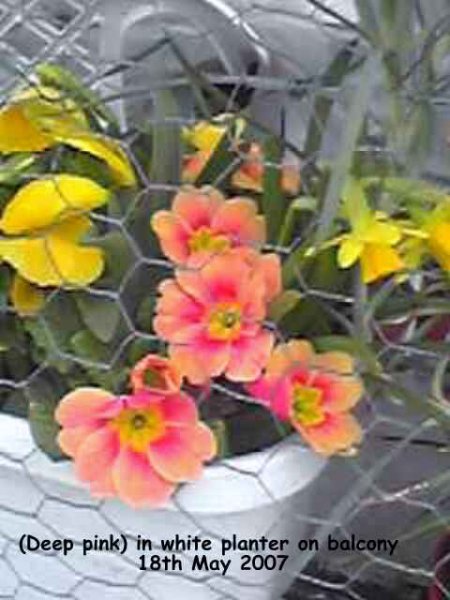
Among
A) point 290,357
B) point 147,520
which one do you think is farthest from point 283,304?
point 147,520

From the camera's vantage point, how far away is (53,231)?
664 mm

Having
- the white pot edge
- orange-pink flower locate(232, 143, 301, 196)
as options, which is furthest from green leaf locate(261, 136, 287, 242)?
the white pot edge

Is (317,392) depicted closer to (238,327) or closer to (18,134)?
(238,327)

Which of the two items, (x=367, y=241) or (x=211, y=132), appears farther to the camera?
(x=211, y=132)

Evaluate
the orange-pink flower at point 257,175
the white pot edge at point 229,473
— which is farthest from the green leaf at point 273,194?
the white pot edge at point 229,473

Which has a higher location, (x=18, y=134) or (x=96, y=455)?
(x=18, y=134)

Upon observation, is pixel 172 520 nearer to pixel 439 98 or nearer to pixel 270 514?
pixel 270 514

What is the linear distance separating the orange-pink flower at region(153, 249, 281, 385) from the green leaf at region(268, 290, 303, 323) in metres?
0.01

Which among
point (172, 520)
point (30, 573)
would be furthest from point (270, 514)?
point (30, 573)

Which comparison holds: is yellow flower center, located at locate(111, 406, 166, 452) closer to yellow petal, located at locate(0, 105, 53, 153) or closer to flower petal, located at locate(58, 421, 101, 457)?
flower petal, located at locate(58, 421, 101, 457)

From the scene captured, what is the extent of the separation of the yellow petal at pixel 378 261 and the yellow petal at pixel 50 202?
0.14m

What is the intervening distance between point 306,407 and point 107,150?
0.16 m

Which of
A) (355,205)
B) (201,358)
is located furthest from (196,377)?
(355,205)

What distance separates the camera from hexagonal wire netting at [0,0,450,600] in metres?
0.66
